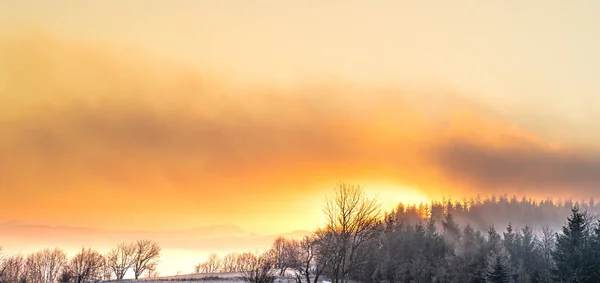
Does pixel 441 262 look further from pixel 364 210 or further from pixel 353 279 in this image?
pixel 364 210

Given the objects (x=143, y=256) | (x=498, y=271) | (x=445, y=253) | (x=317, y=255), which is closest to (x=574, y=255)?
(x=498, y=271)

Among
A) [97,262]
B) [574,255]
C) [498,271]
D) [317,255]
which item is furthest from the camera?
[97,262]

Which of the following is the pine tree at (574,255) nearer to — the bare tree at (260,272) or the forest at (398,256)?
the forest at (398,256)

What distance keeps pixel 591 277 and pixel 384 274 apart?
51.0 metres

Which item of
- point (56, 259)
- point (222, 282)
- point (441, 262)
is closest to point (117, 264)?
point (56, 259)

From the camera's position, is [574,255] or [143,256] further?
[143,256]

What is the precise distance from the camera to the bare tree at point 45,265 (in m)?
130

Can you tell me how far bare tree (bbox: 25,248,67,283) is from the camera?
130250mm

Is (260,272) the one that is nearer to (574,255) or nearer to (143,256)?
(574,255)

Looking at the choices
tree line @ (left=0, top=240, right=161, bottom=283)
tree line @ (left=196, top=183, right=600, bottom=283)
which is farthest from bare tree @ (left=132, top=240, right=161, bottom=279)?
tree line @ (left=196, top=183, right=600, bottom=283)

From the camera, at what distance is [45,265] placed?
462 ft

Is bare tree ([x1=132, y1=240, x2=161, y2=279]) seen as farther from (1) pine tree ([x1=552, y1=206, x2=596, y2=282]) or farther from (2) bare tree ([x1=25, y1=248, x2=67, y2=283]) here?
(1) pine tree ([x1=552, y1=206, x2=596, y2=282])

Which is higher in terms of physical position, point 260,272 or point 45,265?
point 260,272

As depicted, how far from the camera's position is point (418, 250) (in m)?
108
